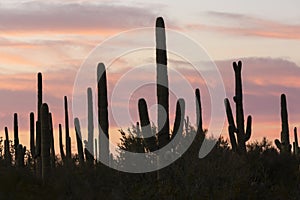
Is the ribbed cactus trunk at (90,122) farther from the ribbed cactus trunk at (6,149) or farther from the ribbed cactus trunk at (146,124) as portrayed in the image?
the ribbed cactus trunk at (146,124)

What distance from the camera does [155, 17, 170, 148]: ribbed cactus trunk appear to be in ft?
86.4

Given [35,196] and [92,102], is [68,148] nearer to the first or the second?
[92,102]

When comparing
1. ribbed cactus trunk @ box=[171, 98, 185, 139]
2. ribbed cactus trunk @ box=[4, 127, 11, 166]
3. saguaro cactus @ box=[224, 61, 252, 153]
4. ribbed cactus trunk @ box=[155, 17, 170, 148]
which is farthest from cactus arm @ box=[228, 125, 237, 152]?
ribbed cactus trunk @ box=[4, 127, 11, 166]

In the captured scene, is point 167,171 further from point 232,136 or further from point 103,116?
point 232,136

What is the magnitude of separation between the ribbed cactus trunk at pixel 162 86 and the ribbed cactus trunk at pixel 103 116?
219 inches

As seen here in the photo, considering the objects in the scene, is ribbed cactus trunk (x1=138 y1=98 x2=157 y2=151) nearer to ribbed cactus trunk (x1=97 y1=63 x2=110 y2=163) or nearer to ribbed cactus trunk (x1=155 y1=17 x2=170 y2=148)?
ribbed cactus trunk (x1=155 y1=17 x2=170 y2=148)

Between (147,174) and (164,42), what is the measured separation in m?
4.54

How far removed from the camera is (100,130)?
32.6m

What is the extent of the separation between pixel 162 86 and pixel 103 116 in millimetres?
6209

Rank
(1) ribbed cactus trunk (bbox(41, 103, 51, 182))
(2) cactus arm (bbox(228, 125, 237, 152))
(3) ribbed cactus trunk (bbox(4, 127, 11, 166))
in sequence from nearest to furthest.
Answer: (1) ribbed cactus trunk (bbox(41, 103, 51, 182)) → (2) cactus arm (bbox(228, 125, 237, 152)) → (3) ribbed cactus trunk (bbox(4, 127, 11, 166))

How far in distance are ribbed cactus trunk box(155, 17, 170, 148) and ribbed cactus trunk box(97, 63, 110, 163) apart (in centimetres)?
557

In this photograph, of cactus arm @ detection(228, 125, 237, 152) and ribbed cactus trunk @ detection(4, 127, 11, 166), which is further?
ribbed cactus trunk @ detection(4, 127, 11, 166)

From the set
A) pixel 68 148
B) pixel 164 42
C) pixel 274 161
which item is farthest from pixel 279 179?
pixel 68 148

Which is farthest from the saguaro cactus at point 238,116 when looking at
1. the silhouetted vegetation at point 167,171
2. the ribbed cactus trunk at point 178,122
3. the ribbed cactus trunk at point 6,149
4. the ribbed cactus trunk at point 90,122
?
the ribbed cactus trunk at point 6,149
